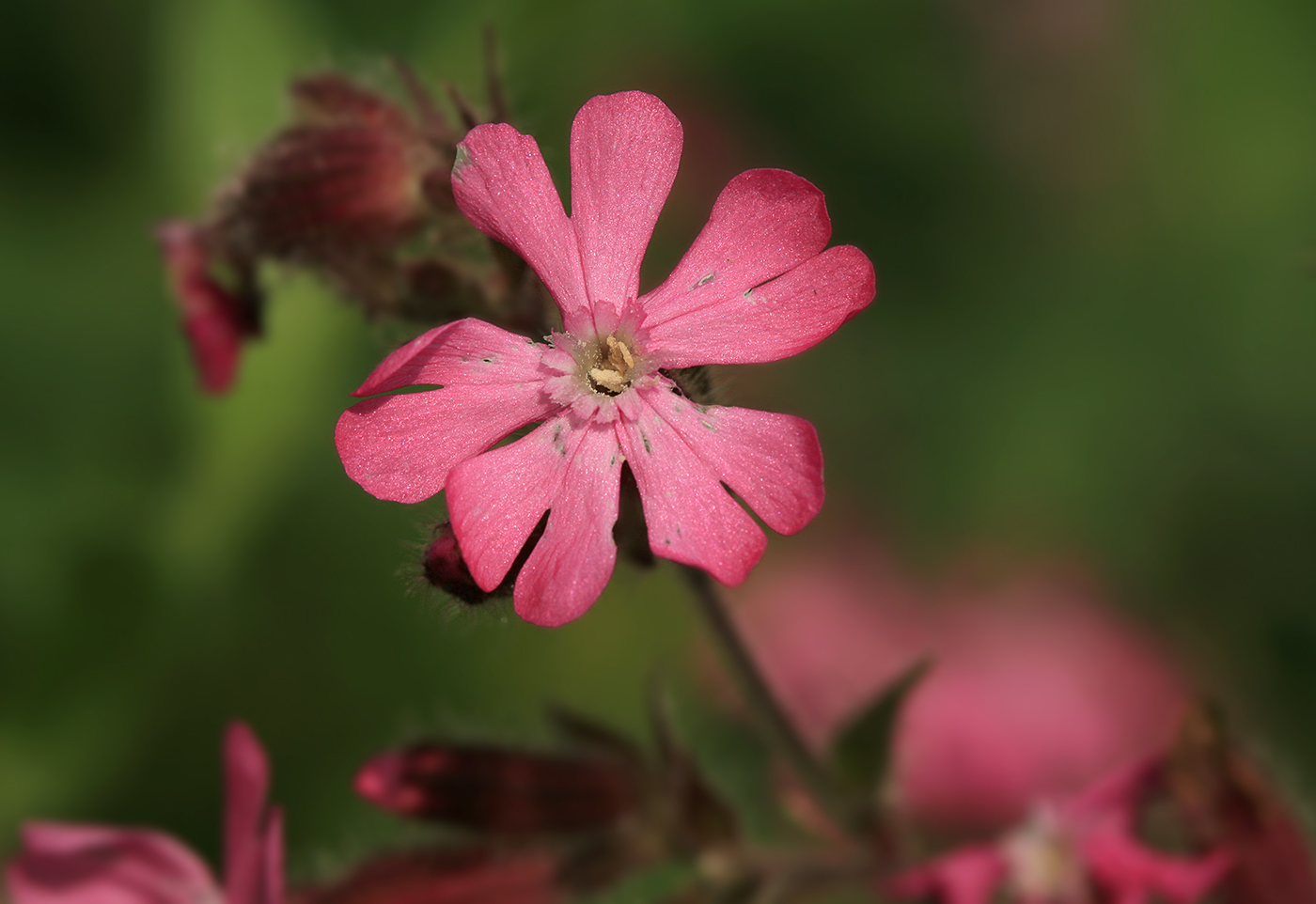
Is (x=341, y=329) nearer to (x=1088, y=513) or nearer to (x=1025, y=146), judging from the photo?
(x=1088, y=513)

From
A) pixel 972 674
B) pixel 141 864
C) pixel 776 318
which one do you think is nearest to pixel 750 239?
pixel 776 318

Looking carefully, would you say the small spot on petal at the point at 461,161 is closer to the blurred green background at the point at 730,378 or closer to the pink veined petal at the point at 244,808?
the blurred green background at the point at 730,378

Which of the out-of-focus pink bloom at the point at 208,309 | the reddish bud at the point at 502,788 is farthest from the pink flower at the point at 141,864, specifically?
the out-of-focus pink bloom at the point at 208,309

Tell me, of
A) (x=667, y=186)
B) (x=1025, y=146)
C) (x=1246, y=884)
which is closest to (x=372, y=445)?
(x=667, y=186)

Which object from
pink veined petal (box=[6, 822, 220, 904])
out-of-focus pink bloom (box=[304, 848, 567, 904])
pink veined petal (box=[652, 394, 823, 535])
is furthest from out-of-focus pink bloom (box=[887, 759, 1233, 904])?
pink veined petal (box=[6, 822, 220, 904])

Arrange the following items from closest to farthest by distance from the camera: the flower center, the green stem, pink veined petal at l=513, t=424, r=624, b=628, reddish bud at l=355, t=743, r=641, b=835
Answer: pink veined petal at l=513, t=424, r=624, b=628
the flower center
the green stem
reddish bud at l=355, t=743, r=641, b=835

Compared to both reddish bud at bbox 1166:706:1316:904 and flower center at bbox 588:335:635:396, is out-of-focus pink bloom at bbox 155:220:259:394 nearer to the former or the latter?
flower center at bbox 588:335:635:396
